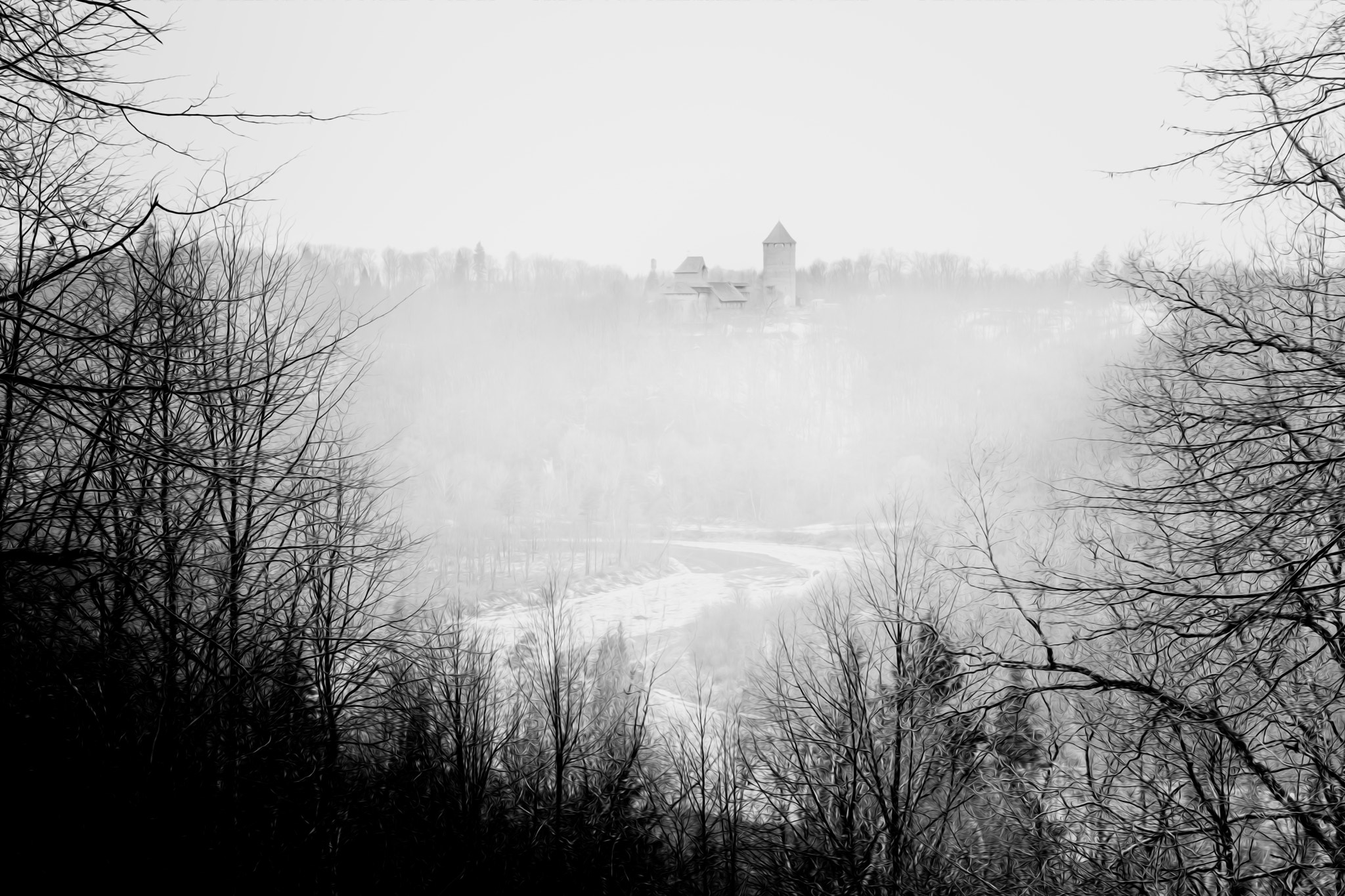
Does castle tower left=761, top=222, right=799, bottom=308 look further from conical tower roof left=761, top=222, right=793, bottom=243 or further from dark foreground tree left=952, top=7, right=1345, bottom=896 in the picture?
dark foreground tree left=952, top=7, right=1345, bottom=896

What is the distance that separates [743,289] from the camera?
101062 mm

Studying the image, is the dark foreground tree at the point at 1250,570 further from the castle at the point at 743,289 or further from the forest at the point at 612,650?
the castle at the point at 743,289

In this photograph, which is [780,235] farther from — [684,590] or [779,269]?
[684,590]

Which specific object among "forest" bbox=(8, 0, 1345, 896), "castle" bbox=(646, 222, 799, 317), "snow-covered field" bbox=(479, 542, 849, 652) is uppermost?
"castle" bbox=(646, 222, 799, 317)

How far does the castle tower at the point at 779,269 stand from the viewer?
95688 mm

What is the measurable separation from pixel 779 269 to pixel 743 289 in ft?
19.5

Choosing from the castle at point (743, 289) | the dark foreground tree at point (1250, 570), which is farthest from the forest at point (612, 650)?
the castle at point (743, 289)

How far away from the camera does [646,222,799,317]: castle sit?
316ft

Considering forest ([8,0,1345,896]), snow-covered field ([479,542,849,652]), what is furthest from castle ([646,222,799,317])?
forest ([8,0,1345,896])

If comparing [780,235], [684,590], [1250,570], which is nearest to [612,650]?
[684,590]

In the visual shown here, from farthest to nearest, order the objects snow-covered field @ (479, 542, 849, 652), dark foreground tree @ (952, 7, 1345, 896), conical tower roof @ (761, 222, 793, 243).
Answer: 1. conical tower roof @ (761, 222, 793, 243)
2. snow-covered field @ (479, 542, 849, 652)
3. dark foreground tree @ (952, 7, 1345, 896)

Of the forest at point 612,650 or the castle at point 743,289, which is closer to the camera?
Result: the forest at point 612,650

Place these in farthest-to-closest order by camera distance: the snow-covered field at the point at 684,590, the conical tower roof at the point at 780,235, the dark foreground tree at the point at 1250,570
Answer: the conical tower roof at the point at 780,235 < the snow-covered field at the point at 684,590 < the dark foreground tree at the point at 1250,570

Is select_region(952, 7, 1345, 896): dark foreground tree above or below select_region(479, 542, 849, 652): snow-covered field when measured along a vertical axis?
above
